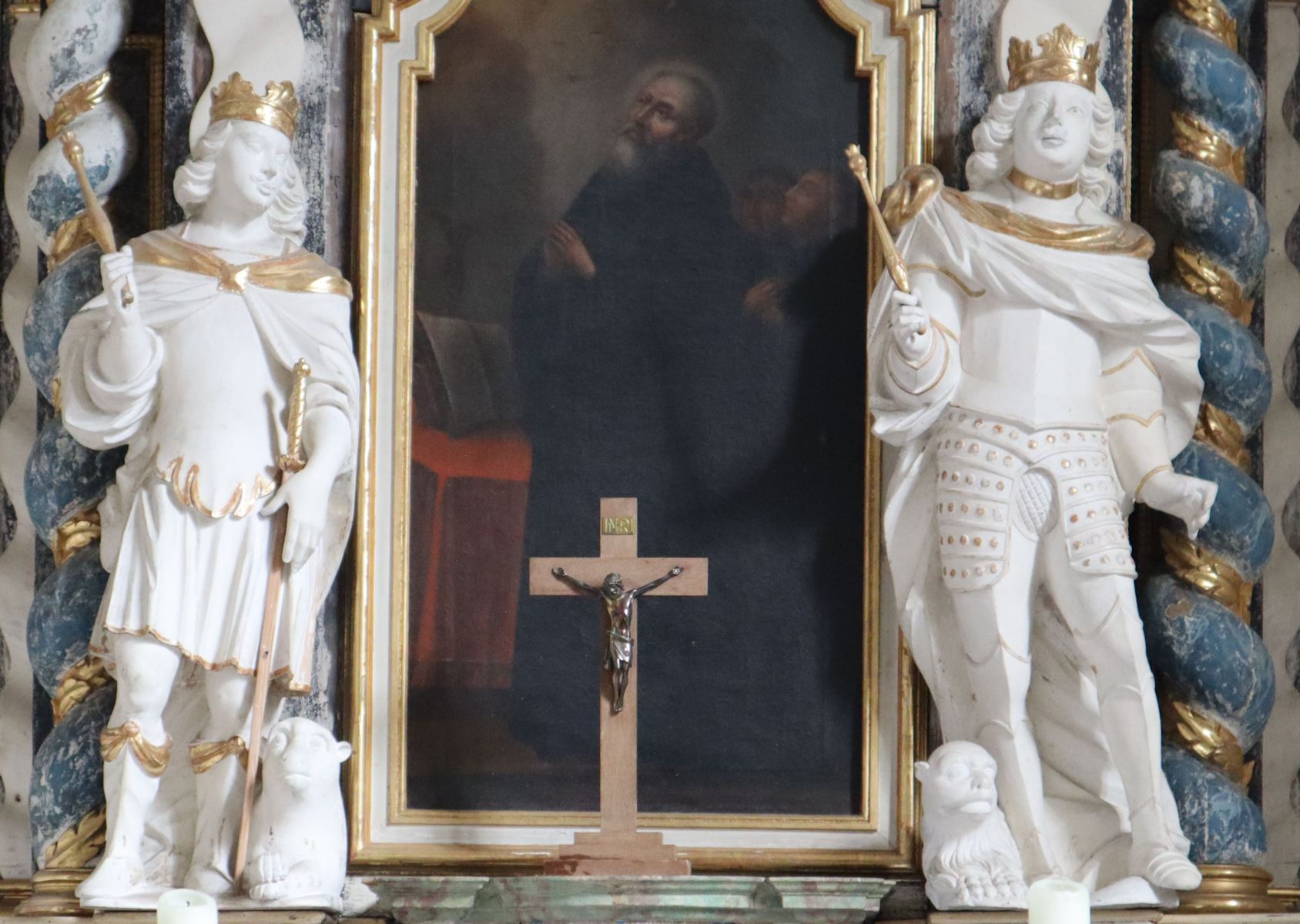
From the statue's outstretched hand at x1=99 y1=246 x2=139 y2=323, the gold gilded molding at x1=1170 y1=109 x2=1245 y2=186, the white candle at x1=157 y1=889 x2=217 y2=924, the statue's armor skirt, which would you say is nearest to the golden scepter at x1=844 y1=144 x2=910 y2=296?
the statue's armor skirt

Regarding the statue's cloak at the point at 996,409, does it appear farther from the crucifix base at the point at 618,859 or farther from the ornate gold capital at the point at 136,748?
the ornate gold capital at the point at 136,748

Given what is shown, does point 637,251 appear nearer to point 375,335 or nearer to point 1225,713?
point 375,335

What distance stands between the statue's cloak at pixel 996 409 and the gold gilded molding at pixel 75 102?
2.00 meters

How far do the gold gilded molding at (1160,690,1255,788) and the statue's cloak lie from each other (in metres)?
0.28

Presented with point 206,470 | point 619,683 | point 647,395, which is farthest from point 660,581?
point 206,470

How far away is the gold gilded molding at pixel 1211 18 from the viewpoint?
18.7 ft

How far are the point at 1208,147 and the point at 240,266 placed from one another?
2.34 m

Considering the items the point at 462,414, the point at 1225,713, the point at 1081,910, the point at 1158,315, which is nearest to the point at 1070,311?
the point at 1158,315

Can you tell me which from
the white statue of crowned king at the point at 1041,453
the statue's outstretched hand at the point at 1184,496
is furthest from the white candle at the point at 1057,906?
the statue's outstretched hand at the point at 1184,496

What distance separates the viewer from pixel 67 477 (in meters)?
5.56

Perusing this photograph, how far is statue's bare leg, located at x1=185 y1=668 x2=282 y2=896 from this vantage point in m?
5.16

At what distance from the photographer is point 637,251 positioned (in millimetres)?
5727

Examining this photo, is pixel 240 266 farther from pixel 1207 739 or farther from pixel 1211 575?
pixel 1207 739

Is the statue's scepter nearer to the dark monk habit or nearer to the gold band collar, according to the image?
the gold band collar
